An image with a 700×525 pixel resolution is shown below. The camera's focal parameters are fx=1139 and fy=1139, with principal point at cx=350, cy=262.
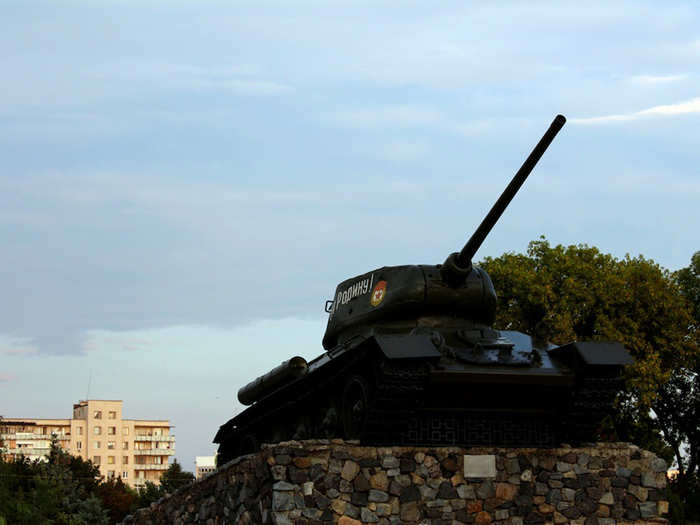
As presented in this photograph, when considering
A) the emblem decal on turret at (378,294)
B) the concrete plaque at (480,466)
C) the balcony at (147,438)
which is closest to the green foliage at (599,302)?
the emblem decal on turret at (378,294)

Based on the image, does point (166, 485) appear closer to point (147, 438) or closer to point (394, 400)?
point (394, 400)

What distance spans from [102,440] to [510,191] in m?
90.2

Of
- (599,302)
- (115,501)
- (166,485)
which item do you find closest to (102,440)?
(166,485)

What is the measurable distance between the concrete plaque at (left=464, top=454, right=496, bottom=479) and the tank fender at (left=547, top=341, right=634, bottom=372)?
1.80 m

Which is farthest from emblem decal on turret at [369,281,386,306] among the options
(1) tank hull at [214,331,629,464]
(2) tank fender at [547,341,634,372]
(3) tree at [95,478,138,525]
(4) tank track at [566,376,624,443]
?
(3) tree at [95,478,138,525]

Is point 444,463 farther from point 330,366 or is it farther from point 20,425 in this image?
point 20,425

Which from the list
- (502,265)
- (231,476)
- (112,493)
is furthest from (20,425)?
(231,476)

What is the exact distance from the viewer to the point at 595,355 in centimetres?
1611

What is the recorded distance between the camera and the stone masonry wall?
15531mm

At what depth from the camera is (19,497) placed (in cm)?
3844

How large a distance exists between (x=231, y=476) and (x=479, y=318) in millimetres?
4745

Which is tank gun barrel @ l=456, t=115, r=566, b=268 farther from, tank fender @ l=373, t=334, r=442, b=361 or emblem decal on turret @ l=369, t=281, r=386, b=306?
tank fender @ l=373, t=334, r=442, b=361

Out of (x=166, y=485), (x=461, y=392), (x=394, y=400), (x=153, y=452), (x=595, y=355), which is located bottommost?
(x=394, y=400)

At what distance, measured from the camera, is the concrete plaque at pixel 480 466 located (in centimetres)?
1631
